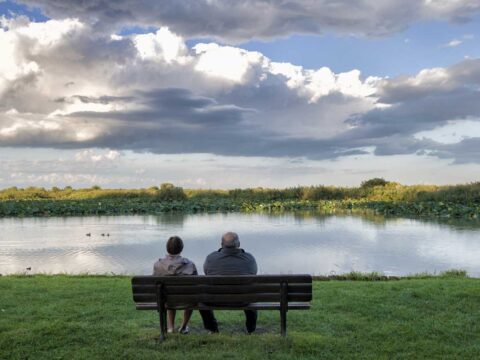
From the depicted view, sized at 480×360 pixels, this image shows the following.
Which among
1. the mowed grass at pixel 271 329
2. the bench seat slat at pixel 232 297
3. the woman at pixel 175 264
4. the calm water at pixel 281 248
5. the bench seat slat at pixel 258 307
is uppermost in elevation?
the woman at pixel 175 264

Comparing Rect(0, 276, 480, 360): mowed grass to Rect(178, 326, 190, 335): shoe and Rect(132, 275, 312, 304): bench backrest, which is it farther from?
Rect(132, 275, 312, 304): bench backrest

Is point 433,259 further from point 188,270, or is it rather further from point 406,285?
point 188,270

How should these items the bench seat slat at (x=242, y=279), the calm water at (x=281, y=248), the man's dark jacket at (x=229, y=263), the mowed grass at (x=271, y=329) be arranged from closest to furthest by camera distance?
the mowed grass at (x=271, y=329) → the bench seat slat at (x=242, y=279) → the man's dark jacket at (x=229, y=263) → the calm water at (x=281, y=248)

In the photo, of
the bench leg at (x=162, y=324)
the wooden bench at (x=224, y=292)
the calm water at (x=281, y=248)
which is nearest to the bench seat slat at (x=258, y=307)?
the wooden bench at (x=224, y=292)

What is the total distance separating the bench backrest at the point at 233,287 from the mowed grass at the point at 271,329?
0.44 m

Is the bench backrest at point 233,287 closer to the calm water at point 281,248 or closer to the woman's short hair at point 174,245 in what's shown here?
the woman's short hair at point 174,245

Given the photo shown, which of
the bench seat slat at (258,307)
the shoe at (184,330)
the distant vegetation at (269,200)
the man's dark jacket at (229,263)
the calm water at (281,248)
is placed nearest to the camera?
the bench seat slat at (258,307)

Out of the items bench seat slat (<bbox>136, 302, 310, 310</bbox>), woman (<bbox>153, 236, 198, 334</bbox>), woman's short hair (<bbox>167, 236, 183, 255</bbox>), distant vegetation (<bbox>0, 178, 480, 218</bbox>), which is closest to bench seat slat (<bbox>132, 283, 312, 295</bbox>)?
bench seat slat (<bbox>136, 302, 310, 310</bbox>)

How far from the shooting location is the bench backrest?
5.14 m

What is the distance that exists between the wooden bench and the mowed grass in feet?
1.17

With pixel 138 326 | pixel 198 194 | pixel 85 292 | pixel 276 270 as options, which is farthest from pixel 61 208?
pixel 138 326

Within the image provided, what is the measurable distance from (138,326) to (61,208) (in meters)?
36.8

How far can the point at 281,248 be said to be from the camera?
17.3m

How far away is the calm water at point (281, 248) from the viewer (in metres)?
14.0
